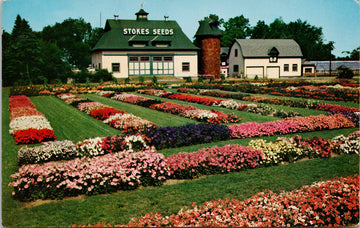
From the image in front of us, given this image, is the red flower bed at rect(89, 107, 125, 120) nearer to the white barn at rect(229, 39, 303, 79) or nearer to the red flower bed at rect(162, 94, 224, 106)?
the red flower bed at rect(162, 94, 224, 106)

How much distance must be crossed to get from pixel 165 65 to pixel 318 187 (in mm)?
41422

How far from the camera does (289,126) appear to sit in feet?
36.6

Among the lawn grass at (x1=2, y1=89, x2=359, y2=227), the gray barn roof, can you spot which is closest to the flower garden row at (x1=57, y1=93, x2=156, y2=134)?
the lawn grass at (x1=2, y1=89, x2=359, y2=227)

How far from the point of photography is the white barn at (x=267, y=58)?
51.8 meters

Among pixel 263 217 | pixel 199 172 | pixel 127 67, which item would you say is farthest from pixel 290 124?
pixel 127 67

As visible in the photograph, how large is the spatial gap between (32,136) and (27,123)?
1691 millimetres

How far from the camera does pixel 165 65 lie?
46156 mm

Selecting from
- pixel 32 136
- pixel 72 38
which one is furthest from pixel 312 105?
pixel 72 38

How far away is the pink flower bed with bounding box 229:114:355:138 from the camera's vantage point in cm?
1067

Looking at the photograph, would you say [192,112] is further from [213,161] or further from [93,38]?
[93,38]

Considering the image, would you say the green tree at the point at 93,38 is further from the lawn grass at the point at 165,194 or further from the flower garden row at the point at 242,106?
the lawn grass at the point at 165,194

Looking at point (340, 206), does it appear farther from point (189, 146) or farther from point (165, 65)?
point (165, 65)

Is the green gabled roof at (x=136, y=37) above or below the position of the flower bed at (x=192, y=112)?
above

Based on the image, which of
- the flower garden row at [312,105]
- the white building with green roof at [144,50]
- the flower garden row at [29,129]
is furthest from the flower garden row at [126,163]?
the white building with green roof at [144,50]
